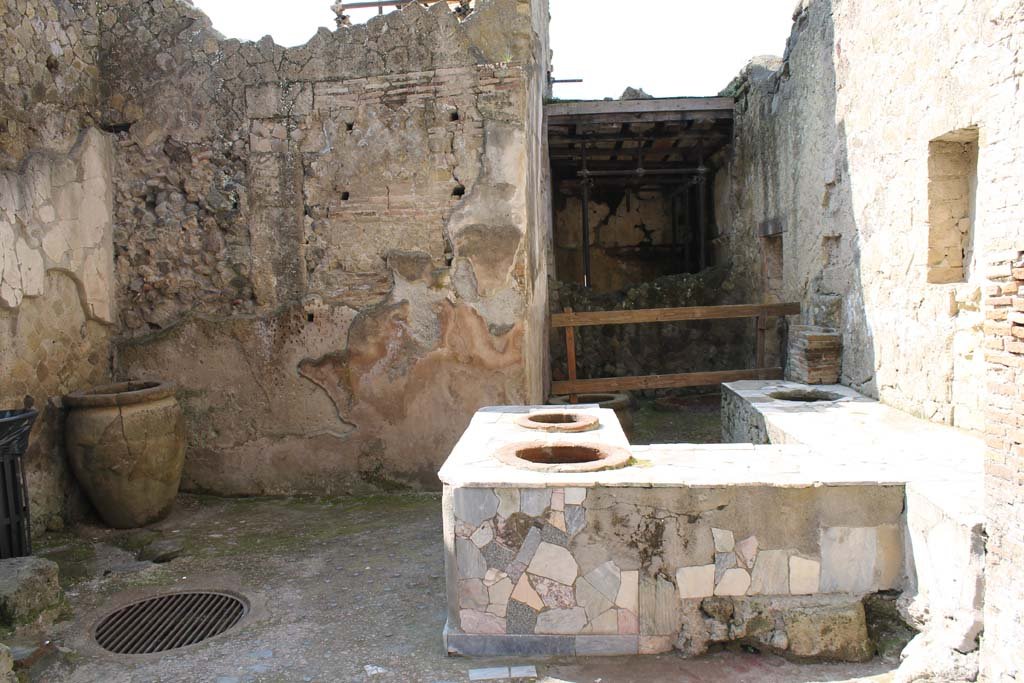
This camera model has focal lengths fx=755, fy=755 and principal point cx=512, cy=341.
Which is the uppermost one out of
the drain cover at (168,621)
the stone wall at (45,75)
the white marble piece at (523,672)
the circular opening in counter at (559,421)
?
the stone wall at (45,75)

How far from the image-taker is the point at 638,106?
9.38 metres

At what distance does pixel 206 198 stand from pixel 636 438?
465 centimetres

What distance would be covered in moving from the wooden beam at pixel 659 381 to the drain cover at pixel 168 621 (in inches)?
159

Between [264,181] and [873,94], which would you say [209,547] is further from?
[873,94]

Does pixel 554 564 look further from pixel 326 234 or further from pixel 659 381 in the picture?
pixel 659 381

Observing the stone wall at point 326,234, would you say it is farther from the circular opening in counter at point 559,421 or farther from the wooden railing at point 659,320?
the wooden railing at point 659,320

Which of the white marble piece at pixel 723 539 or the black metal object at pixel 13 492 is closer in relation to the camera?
the white marble piece at pixel 723 539

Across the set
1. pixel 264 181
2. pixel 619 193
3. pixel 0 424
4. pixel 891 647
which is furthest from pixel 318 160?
pixel 619 193

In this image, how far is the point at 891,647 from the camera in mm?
3240

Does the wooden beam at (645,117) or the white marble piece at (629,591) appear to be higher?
the wooden beam at (645,117)

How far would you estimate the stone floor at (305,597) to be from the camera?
129 inches

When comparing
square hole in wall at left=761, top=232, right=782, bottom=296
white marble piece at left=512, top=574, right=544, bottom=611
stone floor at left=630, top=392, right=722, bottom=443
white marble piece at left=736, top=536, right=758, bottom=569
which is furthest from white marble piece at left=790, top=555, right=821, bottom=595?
square hole in wall at left=761, top=232, right=782, bottom=296

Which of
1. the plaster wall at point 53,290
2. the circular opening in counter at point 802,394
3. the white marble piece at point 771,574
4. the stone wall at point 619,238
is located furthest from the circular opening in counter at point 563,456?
the stone wall at point 619,238

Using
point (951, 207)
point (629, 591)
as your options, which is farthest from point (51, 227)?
point (951, 207)
